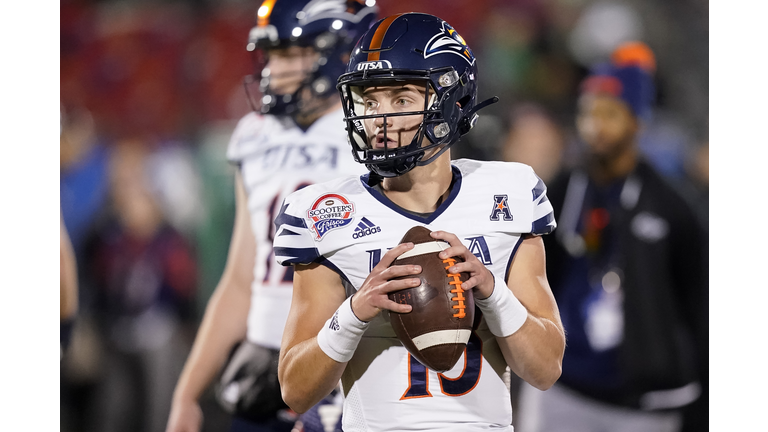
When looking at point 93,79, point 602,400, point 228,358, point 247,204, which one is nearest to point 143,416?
point 228,358

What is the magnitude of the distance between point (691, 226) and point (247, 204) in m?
1.81

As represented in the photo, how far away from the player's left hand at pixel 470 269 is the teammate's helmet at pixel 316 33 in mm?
1476

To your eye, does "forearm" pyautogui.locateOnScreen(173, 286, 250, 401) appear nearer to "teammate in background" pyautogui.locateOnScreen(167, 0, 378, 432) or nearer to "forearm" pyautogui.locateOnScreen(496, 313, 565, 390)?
"teammate in background" pyautogui.locateOnScreen(167, 0, 378, 432)

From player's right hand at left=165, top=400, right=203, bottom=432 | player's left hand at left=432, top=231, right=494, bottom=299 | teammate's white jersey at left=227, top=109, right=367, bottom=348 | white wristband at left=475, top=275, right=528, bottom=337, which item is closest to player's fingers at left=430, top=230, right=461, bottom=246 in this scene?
player's left hand at left=432, top=231, right=494, bottom=299

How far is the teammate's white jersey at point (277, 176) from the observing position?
2559 mm

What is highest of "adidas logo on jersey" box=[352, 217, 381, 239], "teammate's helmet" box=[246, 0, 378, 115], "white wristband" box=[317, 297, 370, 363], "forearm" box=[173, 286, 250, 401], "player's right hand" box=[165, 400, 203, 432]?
"teammate's helmet" box=[246, 0, 378, 115]

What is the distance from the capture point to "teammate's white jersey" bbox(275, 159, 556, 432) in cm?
134

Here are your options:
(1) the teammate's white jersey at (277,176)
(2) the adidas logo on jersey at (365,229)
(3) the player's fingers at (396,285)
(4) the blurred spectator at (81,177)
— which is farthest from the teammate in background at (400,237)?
(4) the blurred spectator at (81,177)

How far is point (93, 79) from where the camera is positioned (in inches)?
134

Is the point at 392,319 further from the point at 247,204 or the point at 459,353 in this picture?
the point at 247,204

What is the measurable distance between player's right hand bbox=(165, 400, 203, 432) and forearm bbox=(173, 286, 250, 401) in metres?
0.03

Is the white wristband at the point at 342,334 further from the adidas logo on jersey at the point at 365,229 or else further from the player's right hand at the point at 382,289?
the adidas logo on jersey at the point at 365,229

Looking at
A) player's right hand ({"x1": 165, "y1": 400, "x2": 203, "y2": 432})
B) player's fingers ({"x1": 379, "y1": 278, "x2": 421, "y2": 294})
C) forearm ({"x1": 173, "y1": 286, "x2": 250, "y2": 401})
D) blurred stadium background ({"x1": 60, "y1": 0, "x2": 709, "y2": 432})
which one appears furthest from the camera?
blurred stadium background ({"x1": 60, "y1": 0, "x2": 709, "y2": 432})

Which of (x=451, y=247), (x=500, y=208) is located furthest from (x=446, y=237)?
(x=500, y=208)
